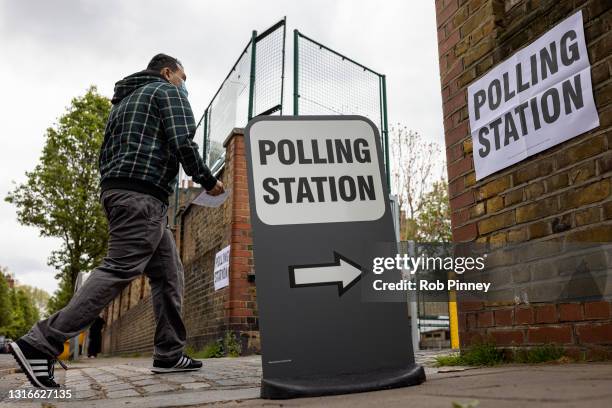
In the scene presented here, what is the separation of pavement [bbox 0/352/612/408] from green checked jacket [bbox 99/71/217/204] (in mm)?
1080

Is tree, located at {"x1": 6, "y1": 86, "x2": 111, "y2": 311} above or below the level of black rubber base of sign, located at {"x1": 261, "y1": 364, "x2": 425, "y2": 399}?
above

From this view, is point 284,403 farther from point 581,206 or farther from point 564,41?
point 564,41

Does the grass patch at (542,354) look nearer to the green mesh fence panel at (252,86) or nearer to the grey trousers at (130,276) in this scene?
the grey trousers at (130,276)

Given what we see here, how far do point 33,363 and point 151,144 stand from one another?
4.27 feet

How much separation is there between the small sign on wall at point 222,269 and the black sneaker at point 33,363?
443 centimetres

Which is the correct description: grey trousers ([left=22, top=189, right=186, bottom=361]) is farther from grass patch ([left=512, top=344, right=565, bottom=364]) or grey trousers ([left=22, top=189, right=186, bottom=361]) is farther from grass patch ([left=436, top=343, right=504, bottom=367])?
grass patch ([left=512, top=344, right=565, bottom=364])

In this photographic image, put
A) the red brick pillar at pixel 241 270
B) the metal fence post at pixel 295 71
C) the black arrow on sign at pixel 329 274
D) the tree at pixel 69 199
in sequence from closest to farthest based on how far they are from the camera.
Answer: the black arrow on sign at pixel 329 274 < the red brick pillar at pixel 241 270 < the metal fence post at pixel 295 71 < the tree at pixel 69 199

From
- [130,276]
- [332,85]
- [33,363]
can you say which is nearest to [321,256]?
[130,276]

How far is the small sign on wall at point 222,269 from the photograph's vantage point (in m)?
7.10

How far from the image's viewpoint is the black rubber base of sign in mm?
1958

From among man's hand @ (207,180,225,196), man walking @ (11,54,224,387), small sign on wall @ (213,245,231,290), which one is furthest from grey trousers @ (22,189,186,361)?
small sign on wall @ (213,245,231,290)

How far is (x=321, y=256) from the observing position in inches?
84.4

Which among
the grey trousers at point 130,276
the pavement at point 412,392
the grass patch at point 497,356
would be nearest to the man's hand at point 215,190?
the grey trousers at point 130,276

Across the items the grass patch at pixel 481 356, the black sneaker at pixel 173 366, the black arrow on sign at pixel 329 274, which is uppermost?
the black arrow on sign at pixel 329 274
